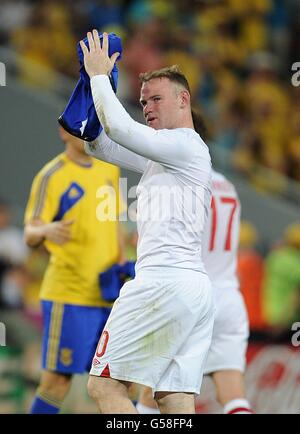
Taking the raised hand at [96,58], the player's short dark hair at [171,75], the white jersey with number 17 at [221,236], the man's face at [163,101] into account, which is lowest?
the white jersey with number 17 at [221,236]

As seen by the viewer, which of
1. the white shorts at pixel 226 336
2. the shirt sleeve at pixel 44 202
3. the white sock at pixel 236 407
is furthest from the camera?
the shirt sleeve at pixel 44 202

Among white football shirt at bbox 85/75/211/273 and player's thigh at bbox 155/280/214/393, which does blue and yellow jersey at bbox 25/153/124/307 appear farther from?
player's thigh at bbox 155/280/214/393

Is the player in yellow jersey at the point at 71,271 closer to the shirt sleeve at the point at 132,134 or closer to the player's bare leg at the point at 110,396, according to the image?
the player's bare leg at the point at 110,396

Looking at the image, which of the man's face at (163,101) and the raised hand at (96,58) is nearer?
the raised hand at (96,58)

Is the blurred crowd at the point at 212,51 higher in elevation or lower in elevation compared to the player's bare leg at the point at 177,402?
higher

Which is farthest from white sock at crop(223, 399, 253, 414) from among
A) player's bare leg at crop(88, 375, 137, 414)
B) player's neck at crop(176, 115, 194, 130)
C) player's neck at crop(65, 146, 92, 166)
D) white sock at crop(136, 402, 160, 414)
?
player's neck at crop(176, 115, 194, 130)

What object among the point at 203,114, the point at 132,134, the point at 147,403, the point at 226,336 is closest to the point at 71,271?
the point at 147,403

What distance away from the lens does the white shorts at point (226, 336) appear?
698 centimetres

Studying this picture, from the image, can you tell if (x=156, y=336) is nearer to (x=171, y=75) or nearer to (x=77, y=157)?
(x=171, y=75)

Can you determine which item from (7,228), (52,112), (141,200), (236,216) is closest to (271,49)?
(52,112)

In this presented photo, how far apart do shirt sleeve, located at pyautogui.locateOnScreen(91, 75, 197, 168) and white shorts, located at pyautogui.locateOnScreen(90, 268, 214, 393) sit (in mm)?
580

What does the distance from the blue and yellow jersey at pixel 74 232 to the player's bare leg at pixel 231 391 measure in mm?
917

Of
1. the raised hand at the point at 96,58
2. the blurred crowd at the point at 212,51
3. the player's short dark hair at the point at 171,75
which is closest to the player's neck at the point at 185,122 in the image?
the player's short dark hair at the point at 171,75
